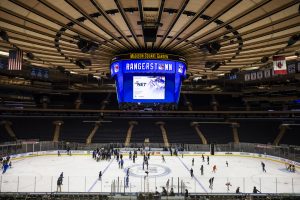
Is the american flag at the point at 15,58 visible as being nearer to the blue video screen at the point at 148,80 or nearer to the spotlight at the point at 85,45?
the spotlight at the point at 85,45

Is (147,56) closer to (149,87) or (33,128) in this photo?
(149,87)


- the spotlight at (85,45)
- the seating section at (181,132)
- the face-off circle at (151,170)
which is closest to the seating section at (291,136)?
the seating section at (181,132)

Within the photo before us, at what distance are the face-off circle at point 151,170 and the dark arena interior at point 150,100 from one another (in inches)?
4.4

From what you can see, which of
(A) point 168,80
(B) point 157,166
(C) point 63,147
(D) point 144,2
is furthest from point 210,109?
(D) point 144,2

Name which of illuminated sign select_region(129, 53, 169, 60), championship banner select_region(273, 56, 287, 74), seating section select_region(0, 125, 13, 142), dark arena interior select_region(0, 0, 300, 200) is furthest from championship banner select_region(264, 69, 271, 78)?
seating section select_region(0, 125, 13, 142)

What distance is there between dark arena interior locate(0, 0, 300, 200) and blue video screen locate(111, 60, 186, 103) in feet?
0.19

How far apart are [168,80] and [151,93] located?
1200 millimetres

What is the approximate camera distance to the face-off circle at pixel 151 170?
22.0 meters

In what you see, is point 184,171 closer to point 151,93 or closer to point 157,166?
point 157,166

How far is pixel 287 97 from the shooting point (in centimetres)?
4344

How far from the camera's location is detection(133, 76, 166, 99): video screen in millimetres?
13844

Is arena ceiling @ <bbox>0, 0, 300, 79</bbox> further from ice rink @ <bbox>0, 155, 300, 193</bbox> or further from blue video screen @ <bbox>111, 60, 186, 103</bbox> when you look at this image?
ice rink @ <bbox>0, 155, 300, 193</bbox>

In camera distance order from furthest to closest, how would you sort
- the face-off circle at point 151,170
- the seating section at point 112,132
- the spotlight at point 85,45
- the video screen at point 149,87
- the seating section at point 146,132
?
the seating section at point 146,132
the seating section at point 112,132
the face-off circle at point 151,170
the video screen at point 149,87
the spotlight at point 85,45

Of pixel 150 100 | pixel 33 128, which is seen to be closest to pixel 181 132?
pixel 33 128
